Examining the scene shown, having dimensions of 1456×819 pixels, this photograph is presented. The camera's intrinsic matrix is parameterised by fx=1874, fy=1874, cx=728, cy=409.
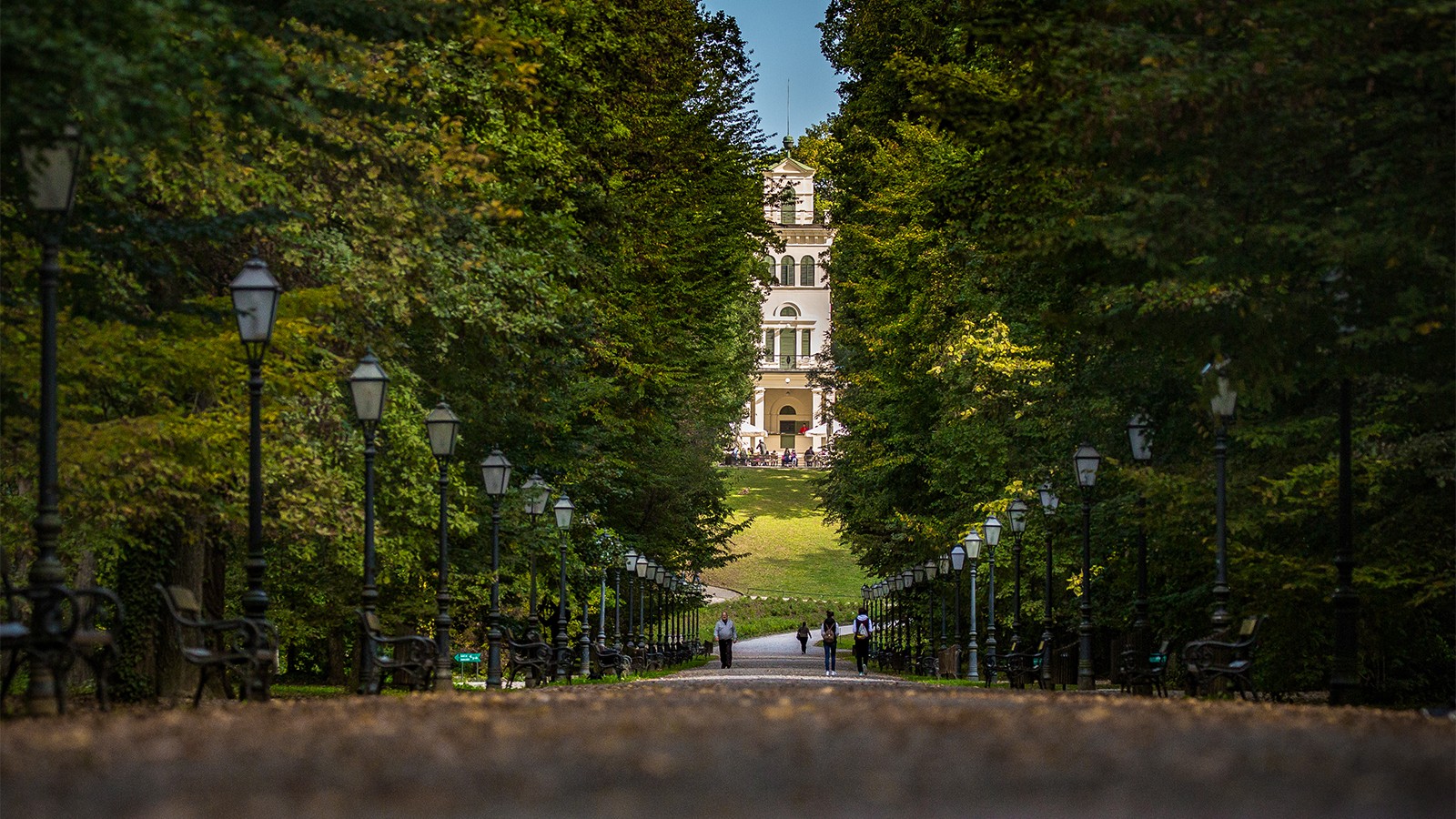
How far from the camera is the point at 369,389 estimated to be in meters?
18.7

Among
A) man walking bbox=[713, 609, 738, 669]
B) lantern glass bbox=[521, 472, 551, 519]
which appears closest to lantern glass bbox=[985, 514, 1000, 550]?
lantern glass bbox=[521, 472, 551, 519]

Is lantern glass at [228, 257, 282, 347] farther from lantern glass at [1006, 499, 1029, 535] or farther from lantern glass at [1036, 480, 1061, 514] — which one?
lantern glass at [1006, 499, 1029, 535]

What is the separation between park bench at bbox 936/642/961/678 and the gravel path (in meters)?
31.2

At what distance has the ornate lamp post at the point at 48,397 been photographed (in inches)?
455

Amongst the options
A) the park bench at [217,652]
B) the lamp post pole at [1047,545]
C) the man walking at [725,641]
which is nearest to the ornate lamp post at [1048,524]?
the lamp post pole at [1047,545]

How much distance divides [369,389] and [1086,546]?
1190 centimetres

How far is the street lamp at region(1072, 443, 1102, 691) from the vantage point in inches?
1006

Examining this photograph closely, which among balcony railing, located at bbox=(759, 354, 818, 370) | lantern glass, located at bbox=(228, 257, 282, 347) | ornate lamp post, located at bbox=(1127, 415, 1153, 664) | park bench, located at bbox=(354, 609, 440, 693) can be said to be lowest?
park bench, located at bbox=(354, 609, 440, 693)

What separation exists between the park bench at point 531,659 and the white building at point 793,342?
95.7 meters

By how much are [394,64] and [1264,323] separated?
33.6 ft

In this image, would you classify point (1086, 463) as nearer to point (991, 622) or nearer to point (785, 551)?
point (991, 622)

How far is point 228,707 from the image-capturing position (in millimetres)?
13633

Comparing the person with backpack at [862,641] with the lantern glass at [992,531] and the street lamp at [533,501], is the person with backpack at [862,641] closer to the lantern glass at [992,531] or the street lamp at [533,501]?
the lantern glass at [992,531]

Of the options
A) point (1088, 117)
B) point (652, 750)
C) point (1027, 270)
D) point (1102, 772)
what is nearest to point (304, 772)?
point (652, 750)
